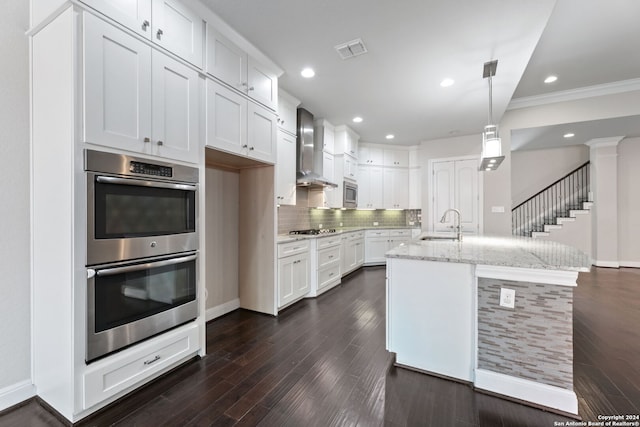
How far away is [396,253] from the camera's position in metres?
2.17

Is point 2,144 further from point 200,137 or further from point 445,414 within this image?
point 445,414

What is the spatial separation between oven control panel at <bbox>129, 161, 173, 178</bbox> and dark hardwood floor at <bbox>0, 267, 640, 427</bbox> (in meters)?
1.48

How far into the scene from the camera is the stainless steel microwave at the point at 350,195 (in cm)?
530

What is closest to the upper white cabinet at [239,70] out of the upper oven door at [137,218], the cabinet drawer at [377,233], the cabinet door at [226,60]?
the cabinet door at [226,60]

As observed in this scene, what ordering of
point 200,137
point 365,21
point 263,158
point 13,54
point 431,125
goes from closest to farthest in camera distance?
point 13,54 < point 200,137 < point 365,21 < point 263,158 < point 431,125

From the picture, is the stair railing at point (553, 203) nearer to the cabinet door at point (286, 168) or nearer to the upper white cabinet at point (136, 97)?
the cabinet door at point (286, 168)

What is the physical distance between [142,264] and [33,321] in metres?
0.80

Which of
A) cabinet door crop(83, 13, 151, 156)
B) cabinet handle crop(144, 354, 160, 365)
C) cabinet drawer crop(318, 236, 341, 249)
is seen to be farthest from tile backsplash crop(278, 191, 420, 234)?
cabinet door crop(83, 13, 151, 156)

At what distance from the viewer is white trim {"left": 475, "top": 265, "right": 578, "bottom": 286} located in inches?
63.6

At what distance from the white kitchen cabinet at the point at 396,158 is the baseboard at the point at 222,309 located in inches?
185

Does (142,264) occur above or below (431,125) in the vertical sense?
below

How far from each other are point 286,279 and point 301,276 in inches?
13.9

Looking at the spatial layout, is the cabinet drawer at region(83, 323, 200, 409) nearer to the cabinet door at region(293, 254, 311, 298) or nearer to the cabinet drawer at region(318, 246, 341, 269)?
the cabinet door at region(293, 254, 311, 298)

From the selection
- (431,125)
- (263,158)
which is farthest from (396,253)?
(431,125)
